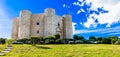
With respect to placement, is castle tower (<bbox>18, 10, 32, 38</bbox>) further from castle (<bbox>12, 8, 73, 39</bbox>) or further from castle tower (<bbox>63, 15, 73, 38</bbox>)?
castle tower (<bbox>63, 15, 73, 38</bbox>)

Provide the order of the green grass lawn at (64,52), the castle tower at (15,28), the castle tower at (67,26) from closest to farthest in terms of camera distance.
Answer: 1. the green grass lawn at (64,52)
2. the castle tower at (67,26)
3. the castle tower at (15,28)

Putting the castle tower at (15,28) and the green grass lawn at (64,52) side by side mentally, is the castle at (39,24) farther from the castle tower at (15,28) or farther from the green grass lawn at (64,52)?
the green grass lawn at (64,52)

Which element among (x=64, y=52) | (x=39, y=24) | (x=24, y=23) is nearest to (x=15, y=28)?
(x=24, y=23)

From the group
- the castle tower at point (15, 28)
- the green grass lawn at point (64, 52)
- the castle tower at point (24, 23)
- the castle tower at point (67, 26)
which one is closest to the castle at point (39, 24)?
the castle tower at point (24, 23)

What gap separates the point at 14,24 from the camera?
217 ft

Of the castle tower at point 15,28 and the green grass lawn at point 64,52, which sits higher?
the castle tower at point 15,28

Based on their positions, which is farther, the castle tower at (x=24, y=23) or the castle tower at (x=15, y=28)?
the castle tower at (x=15, y=28)

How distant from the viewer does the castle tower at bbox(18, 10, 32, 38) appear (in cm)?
5906

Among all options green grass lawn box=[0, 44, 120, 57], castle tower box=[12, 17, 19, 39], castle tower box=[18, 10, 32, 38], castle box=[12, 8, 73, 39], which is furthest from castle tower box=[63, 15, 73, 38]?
green grass lawn box=[0, 44, 120, 57]

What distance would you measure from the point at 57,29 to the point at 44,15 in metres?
5.11

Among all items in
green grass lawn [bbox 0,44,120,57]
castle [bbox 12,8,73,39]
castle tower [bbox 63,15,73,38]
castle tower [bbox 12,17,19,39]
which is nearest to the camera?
green grass lawn [bbox 0,44,120,57]

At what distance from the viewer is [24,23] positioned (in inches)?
2346

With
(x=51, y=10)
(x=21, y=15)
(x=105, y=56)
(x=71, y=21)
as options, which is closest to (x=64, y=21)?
(x=71, y=21)

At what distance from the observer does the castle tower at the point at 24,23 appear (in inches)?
2325
